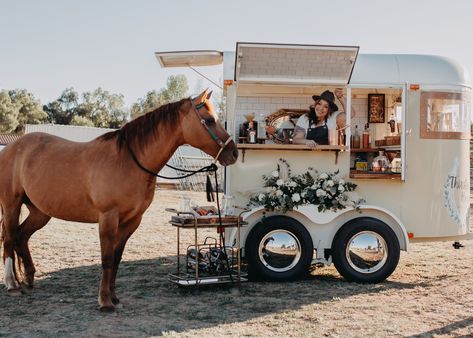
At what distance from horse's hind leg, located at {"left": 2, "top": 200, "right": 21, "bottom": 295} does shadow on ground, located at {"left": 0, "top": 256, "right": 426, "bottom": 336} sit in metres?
0.15

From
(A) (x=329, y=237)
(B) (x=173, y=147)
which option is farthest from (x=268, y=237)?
(B) (x=173, y=147)

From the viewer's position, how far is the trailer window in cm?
662

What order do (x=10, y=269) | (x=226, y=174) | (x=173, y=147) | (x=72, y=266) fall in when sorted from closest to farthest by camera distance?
(x=173, y=147), (x=10, y=269), (x=226, y=174), (x=72, y=266)

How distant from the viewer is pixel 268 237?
20.4 feet

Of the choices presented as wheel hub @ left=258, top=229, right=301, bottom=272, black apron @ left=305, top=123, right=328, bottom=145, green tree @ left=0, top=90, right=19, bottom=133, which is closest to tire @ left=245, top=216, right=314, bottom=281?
wheel hub @ left=258, top=229, right=301, bottom=272

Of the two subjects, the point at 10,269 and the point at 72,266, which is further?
the point at 72,266

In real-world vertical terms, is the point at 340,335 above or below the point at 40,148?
below

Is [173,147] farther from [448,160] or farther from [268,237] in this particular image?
[448,160]

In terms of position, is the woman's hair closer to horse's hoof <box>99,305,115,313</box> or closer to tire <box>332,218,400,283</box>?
tire <box>332,218,400,283</box>

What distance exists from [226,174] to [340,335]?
2710mm

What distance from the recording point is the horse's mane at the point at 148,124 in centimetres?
522

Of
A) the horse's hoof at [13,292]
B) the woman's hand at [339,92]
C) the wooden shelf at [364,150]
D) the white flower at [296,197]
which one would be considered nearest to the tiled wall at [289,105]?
the wooden shelf at [364,150]

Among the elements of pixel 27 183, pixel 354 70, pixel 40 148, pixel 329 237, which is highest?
pixel 354 70

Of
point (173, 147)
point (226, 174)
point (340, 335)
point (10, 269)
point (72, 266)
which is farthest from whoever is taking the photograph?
point (72, 266)
